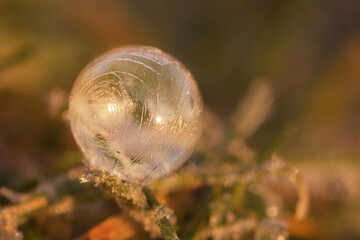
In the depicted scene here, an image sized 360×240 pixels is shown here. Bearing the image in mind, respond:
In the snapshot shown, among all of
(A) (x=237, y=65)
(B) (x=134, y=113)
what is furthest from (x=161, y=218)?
(A) (x=237, y=65)

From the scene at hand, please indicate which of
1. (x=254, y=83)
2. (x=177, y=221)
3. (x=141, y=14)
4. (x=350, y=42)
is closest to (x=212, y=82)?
(x=254, y=83)

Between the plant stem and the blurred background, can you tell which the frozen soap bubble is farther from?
the blurred background

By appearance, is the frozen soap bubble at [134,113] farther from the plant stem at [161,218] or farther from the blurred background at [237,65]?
the blurred background at [237,65]

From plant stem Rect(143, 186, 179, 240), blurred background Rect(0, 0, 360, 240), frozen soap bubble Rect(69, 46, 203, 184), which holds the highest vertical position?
blurred background Rect(0, 0, 360, 240)

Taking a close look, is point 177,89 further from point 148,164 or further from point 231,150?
point 231,150

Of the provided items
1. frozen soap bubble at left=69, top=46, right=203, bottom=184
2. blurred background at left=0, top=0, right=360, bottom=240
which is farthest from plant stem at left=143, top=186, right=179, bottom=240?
blurred background at left=0, top=0, right=360, bottom=240

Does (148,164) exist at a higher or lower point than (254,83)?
lower

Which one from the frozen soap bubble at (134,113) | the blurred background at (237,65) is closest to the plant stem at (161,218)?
the frozen soap bubble at (134,113)
